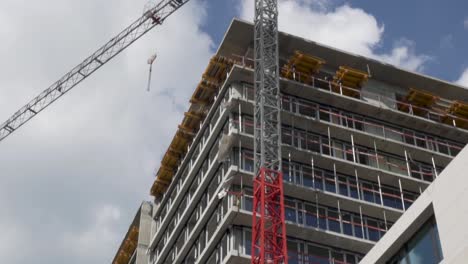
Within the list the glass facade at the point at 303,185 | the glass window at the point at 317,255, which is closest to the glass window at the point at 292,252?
the glass facade at the point at 303,185

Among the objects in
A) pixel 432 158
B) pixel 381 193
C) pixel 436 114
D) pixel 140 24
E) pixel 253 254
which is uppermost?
pixel 140 24

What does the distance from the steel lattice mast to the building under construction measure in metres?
1.50

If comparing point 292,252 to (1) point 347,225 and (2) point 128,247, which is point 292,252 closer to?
(1) point 347,225

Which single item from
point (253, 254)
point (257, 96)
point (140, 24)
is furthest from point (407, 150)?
point (140, 24)

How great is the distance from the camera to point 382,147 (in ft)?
224

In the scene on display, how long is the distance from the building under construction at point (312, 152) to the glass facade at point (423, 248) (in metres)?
24.4

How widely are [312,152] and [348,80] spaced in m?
9.83

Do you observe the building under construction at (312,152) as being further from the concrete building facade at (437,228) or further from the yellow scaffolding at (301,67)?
the concrete building facade at (437,228)

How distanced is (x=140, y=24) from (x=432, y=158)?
42.9 m

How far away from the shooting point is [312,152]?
64.7 metres

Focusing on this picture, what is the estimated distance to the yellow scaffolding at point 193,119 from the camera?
70.9m

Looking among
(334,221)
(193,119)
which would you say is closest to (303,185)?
(334,221)

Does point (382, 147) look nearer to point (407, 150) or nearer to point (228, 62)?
point (407, 150)

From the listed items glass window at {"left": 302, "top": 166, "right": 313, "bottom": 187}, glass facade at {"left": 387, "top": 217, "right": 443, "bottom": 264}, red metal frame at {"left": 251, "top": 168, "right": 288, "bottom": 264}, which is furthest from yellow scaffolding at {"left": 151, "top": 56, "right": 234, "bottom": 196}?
glass facade at {"left": 387, "top": 217, "right": 443, "bottom": 264}
